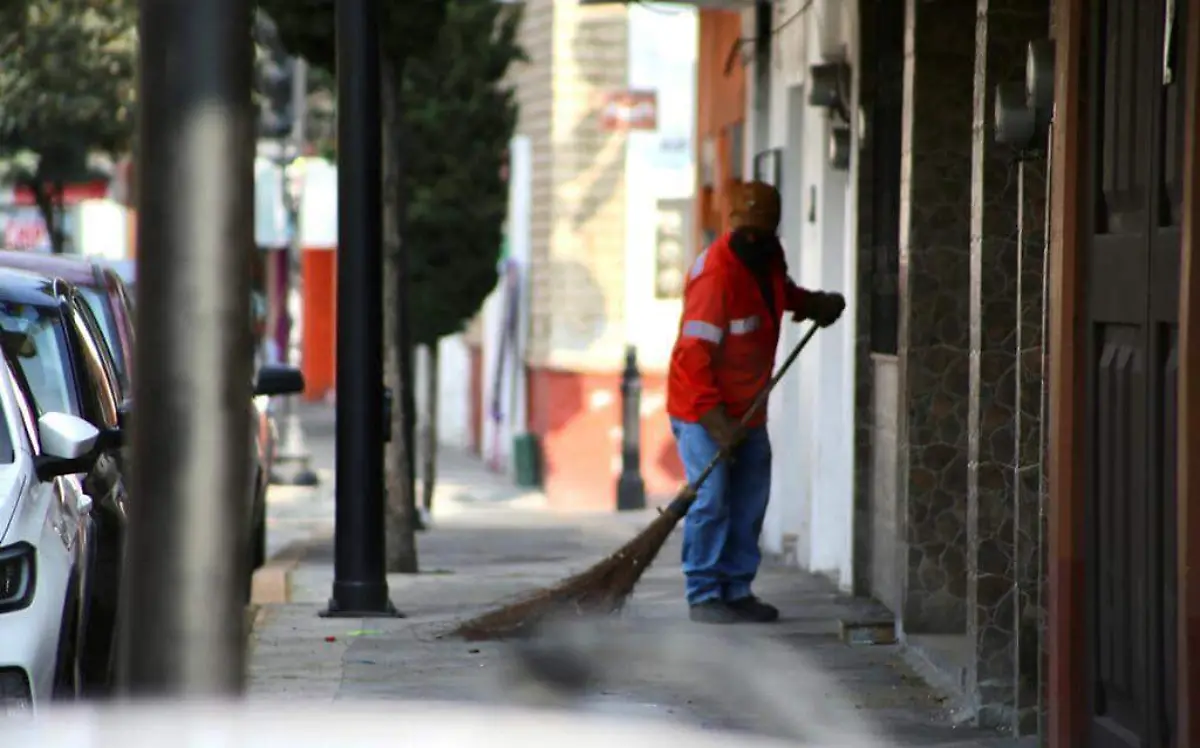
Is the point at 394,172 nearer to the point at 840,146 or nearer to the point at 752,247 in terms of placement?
the point at 840,146

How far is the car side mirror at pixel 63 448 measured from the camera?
7.93 meters

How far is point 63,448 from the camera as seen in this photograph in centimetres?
795

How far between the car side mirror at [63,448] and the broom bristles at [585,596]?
2.92 meters

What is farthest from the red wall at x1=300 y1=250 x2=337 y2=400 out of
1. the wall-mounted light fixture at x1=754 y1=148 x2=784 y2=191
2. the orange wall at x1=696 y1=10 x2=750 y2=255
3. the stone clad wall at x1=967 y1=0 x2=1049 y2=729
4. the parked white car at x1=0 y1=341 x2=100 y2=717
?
the parked white car at x1=0 y1=341 x2=100 y2=717

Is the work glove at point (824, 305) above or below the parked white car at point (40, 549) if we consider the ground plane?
above

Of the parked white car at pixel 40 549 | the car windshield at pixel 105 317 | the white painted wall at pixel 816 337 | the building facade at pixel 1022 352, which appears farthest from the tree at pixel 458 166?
the parked white car at pixel 40 549

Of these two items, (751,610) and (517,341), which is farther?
(517,341)

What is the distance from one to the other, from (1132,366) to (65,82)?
2283 cm

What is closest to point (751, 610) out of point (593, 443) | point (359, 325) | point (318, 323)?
point (359, 325)

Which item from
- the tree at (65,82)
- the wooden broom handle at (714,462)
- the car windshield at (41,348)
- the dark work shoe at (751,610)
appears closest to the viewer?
the car windshield at (41,348)

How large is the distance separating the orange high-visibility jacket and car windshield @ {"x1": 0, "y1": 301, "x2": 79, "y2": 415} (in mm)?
2918

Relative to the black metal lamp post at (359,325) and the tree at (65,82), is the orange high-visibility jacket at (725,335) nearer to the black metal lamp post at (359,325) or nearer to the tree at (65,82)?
the black metal lamp post at (359,325)

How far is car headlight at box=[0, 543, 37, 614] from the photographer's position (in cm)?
746

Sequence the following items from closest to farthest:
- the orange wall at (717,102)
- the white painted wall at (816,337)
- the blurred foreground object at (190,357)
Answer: the blurred foreground object at (190,357), the white painted wall at (816,337), the orange wall at (717,102)
